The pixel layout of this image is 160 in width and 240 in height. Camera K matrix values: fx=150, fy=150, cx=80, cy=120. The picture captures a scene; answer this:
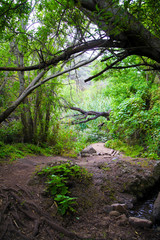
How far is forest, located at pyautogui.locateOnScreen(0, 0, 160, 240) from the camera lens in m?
2.10

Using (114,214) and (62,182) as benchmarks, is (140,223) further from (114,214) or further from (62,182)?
(62,182)

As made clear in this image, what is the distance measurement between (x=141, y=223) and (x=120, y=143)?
16.0 feet

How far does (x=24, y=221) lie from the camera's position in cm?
189

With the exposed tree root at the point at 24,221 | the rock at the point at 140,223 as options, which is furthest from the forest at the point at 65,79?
the rock at the point at 140,223

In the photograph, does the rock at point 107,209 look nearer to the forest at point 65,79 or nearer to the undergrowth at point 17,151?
the forest at point 65,79

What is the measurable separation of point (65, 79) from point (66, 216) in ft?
18.5

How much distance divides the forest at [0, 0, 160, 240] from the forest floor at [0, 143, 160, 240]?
0.03 m

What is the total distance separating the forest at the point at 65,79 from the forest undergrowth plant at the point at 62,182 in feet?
0.05

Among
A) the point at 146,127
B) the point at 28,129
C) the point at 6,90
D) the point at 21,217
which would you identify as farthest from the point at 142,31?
the point at 28,129

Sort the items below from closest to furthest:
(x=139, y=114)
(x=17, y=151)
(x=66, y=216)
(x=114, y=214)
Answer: (x=66, y=216) → (x=114, y=214) → (x=17, y=151) → (x=139, y=114)

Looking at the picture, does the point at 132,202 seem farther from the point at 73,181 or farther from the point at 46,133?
the point at 46,133

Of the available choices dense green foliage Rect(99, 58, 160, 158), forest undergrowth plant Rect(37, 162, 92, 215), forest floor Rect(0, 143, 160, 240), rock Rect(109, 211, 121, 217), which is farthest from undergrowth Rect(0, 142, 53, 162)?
dense green foliage Rect(99, 58, 160, 158)

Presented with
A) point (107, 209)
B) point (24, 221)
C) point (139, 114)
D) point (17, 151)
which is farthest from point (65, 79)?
point (24, 221)

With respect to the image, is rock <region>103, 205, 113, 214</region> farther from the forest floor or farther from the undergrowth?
the undergrowth
